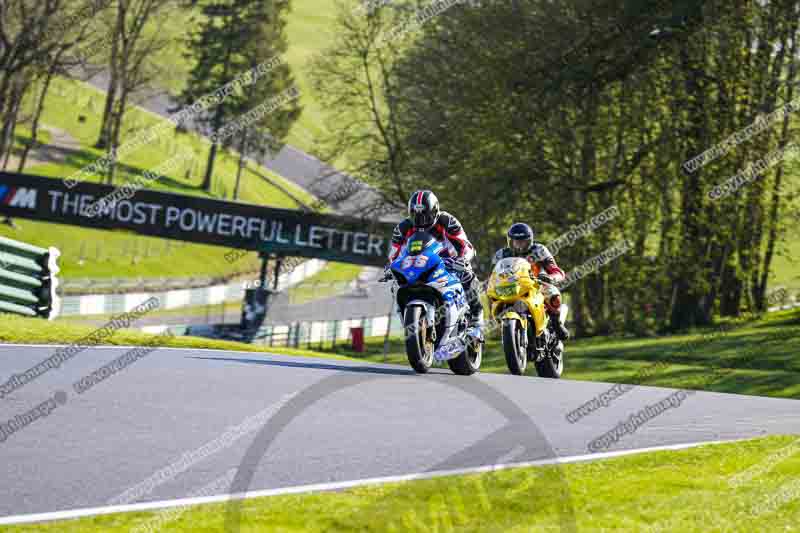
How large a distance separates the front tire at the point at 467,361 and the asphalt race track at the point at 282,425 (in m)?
0.64

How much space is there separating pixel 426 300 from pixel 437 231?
89cm

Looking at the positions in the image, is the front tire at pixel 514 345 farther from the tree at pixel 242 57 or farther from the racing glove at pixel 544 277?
the tree at pixel 242 57

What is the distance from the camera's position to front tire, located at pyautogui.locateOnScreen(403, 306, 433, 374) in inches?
462

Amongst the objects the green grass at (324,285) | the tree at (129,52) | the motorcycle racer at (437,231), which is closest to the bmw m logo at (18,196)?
the green grass at (324,285)

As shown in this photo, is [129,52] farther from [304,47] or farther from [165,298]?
[304,47]

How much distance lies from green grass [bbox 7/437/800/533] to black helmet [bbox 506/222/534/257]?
266 inches

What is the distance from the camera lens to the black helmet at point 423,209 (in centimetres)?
1203

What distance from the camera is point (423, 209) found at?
12.0 meters

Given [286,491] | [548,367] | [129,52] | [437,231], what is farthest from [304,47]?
[286,491]

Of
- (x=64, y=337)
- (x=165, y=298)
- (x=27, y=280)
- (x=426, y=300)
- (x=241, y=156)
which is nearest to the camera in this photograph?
(x=426, y=300)

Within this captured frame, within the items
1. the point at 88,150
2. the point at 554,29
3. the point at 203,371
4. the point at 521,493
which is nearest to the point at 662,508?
the point at 521,493

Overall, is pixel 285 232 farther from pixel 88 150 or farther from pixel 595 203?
pixel 88 150

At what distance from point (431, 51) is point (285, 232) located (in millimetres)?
7737

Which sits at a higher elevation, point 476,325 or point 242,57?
point 242,57
